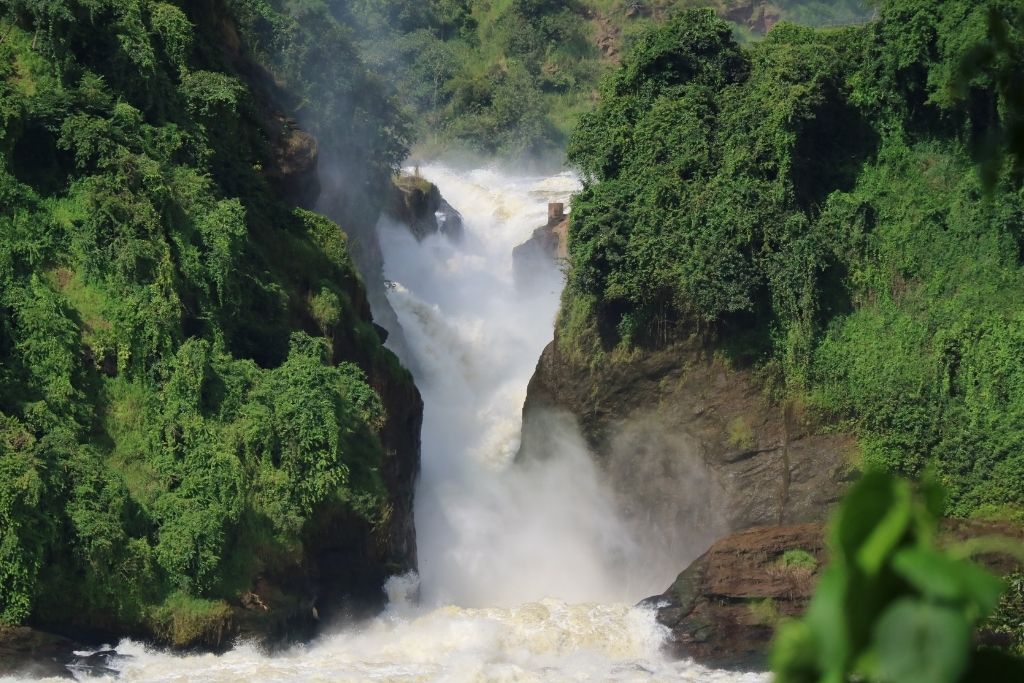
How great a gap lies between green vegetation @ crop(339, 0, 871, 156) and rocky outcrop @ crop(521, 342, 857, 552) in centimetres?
2376

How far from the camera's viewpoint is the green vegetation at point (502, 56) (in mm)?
47812

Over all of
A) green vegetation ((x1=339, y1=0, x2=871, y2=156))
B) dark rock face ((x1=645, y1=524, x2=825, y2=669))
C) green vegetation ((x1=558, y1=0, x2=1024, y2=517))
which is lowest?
dark rock face ((x1=645, y1=524, x2=825, y2=669))

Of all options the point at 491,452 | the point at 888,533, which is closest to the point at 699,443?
the point at 491,452

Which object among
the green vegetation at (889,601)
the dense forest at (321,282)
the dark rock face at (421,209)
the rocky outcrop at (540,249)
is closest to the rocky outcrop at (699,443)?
the dense forest at (321,282)

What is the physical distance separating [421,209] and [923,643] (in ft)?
110

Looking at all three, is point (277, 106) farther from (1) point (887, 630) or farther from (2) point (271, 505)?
(1) point (887, 630)

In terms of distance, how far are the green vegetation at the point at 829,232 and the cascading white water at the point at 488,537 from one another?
9.98 ft

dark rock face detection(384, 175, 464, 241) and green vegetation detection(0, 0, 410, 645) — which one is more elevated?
dark rock face detection(384, 175, 464, 241)

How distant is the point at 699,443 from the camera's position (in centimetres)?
2269

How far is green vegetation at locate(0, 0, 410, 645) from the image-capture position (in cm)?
1641

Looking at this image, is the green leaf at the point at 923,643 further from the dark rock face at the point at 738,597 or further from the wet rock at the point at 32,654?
the dark rock face at the point at 738,597

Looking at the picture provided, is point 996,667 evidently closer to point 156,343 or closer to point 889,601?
point 889,601

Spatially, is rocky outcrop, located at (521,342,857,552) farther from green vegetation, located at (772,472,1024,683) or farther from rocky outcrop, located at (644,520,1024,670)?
green vegetation, located at (772,472,1024,683)

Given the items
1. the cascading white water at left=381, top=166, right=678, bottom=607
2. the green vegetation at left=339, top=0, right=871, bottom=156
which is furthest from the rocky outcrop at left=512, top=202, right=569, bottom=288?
the green vegetation at left=339, top=0, right=871, bottom=156
